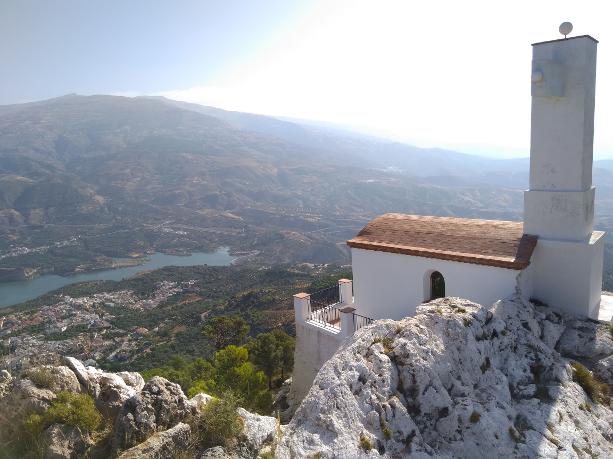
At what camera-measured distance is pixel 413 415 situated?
223 inches

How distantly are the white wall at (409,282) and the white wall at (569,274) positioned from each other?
0.49m

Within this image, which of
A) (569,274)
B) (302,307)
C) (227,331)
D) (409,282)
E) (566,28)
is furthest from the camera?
(227,331)

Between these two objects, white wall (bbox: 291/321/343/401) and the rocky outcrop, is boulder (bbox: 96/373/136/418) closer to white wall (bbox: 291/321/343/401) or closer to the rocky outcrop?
the rocky outcrop

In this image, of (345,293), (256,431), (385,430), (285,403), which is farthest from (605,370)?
(285,403)

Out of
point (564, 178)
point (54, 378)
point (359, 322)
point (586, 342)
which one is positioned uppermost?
point (564, 178)

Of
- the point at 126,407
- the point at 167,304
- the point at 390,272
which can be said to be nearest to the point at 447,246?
the point at 390,272

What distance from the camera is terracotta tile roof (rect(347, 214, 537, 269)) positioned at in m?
9.59

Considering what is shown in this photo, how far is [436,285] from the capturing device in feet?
35.8

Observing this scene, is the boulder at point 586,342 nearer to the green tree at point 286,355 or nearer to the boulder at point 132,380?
the boulder at point 132,380

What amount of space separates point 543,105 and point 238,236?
124 m

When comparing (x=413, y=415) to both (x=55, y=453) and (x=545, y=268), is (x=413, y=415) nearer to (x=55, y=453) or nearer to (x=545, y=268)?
(x=55, y=453)

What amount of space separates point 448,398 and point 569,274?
18.3ft

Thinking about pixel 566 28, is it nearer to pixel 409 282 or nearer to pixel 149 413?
pixel 409 282

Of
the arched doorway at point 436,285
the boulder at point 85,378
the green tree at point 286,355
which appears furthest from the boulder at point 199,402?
the green tree at point 286,355
